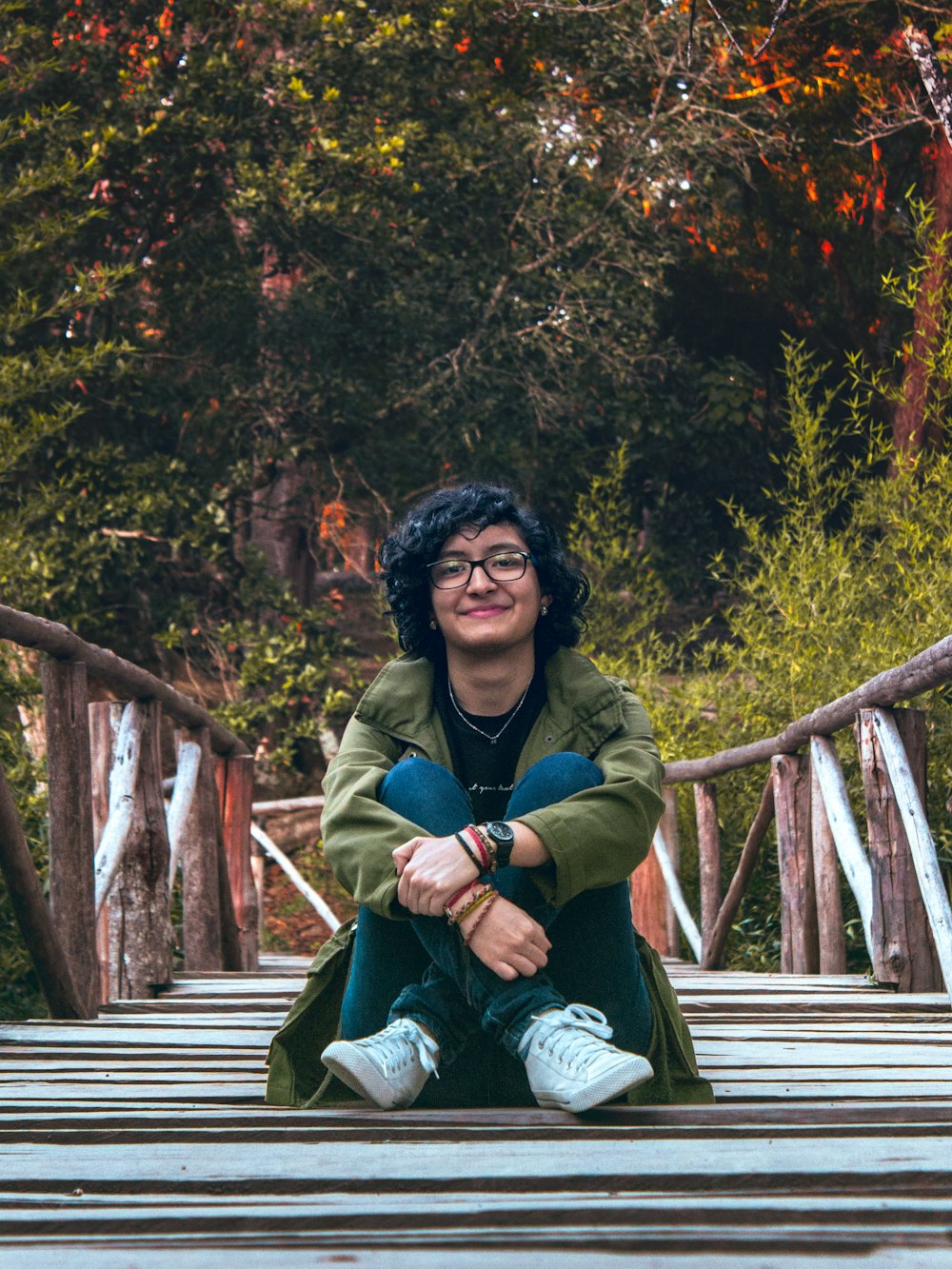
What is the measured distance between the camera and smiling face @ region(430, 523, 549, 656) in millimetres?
2434

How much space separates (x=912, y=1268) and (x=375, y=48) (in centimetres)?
894

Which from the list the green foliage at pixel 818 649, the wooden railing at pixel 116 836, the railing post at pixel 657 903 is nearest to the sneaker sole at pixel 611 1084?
the wooden railing at pixel 116 836

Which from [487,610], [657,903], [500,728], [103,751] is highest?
[487,610]

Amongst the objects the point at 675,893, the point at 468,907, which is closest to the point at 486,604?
the point at 468,907

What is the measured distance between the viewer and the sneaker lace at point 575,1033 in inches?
74.3

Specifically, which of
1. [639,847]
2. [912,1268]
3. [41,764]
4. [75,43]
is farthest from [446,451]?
[912,1268]

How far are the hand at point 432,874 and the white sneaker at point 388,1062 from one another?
0.17 m

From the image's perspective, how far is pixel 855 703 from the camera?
3.63 m

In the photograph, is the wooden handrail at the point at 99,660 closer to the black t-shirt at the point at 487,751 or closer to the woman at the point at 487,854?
the woman at the point at 487,854

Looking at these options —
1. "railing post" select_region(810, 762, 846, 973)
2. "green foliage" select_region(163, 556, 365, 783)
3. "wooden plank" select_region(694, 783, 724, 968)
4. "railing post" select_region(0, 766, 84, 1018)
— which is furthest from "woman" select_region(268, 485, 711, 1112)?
"green foliage" select_region(163, 556, 365, 783)

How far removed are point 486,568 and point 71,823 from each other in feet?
4.21

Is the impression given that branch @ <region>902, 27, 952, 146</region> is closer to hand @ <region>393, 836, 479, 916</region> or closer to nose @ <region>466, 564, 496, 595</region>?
nose @ <region>466, 564, 496, 595</region>

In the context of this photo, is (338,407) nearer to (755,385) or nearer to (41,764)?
(755,385)

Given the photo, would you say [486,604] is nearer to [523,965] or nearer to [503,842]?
[503,842]
